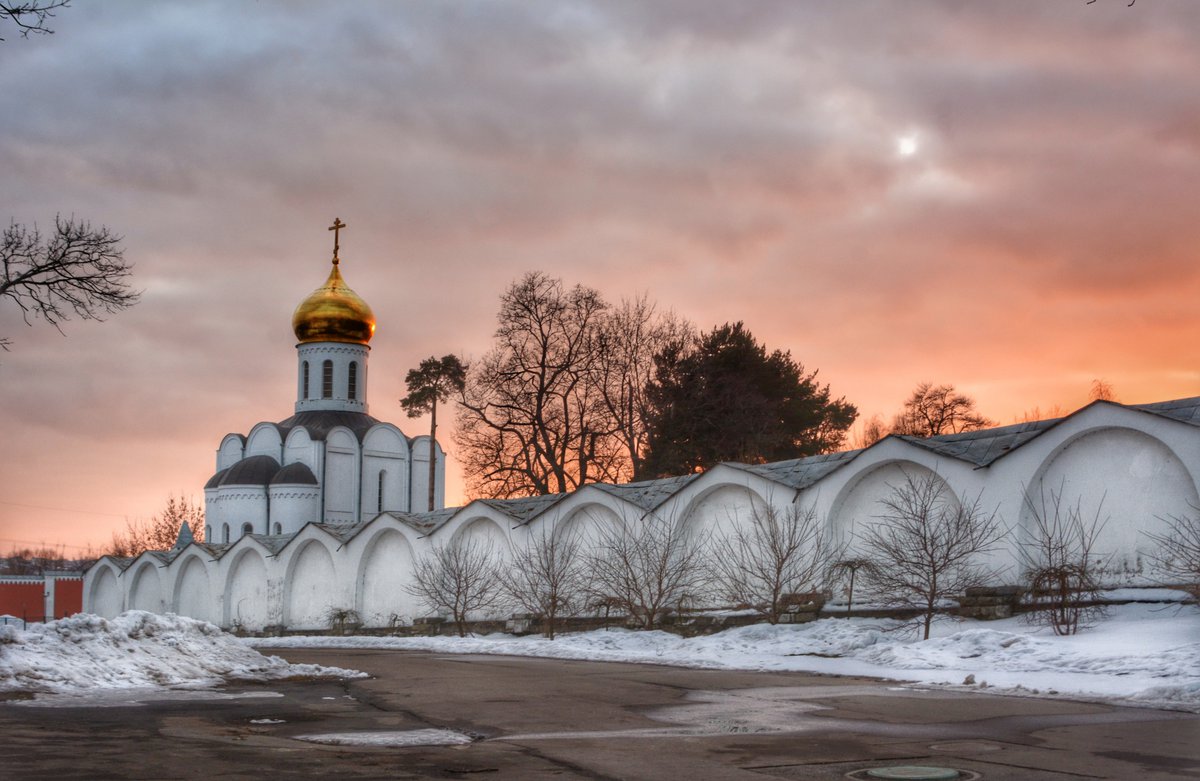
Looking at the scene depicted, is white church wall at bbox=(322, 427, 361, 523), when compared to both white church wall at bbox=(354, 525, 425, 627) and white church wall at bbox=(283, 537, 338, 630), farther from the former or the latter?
white church wall at bbox=(354, 525, 425, 627)

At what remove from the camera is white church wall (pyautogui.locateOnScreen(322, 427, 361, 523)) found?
176ft

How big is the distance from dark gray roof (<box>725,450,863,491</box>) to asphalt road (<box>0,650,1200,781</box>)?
10.6 m

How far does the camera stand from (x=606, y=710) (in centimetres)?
1065

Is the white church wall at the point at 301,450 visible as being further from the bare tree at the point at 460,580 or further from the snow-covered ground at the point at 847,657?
the snow-covered ground at the point at 847,657

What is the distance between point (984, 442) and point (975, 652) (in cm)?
778

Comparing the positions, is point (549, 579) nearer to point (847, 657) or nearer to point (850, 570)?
point (850, 570)

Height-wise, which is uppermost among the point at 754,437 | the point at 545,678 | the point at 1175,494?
the point at 754,437

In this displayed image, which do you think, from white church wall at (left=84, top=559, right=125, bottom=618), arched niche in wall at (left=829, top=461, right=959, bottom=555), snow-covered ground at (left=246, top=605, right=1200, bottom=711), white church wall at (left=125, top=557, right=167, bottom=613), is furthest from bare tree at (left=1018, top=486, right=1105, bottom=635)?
white church wall at (left=84, top=559, right=125, bottom=618)

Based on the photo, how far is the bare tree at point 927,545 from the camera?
18.9 meters

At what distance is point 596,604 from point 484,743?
18676 millimetres

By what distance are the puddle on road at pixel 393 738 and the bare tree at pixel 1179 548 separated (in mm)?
11645

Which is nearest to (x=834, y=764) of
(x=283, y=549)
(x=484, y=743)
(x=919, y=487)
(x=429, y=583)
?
(x=484, y=743)

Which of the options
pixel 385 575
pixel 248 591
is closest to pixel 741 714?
pixel 385 575

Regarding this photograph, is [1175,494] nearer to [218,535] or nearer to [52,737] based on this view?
[52,737]
